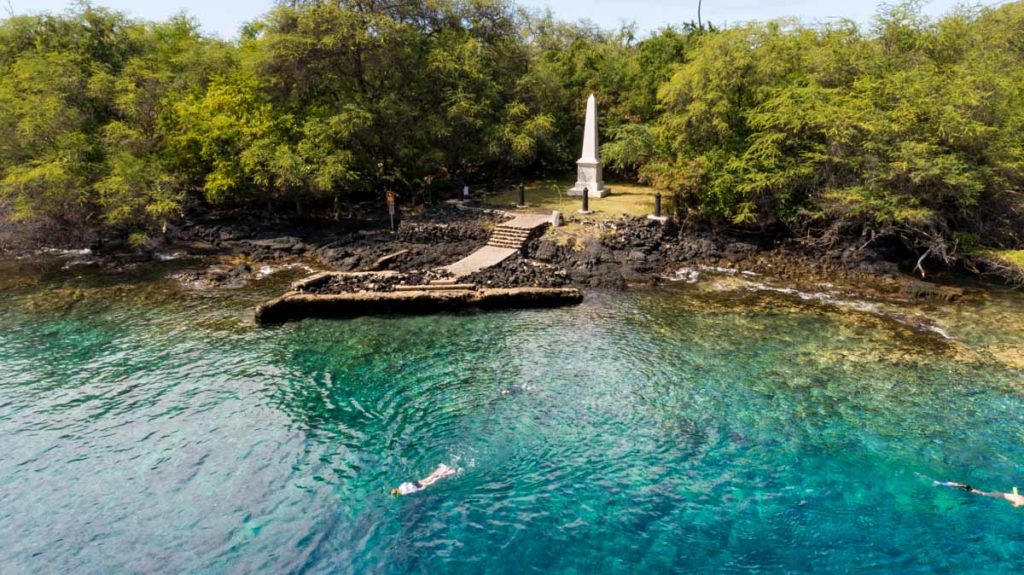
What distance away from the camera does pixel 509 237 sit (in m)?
27.0

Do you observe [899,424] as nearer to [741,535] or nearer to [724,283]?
[741,535]

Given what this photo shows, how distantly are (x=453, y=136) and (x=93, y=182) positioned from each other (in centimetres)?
1723

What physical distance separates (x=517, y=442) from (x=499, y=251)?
13753mm

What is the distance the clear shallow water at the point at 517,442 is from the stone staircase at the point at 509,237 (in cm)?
699

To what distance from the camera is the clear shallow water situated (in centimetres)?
1034

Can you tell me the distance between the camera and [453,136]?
33000mm

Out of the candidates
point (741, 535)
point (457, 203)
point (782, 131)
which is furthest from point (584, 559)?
point (457, 203)

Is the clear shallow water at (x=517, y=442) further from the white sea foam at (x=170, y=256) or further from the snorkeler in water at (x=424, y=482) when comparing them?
the white sea foam at (x=170, y=256)

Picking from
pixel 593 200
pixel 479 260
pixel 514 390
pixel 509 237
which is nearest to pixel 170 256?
pixel 479 260

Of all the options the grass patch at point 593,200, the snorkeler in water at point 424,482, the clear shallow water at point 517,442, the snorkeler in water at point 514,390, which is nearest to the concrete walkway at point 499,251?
the grass patch at point 593,200

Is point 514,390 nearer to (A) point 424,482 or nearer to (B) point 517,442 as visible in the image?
(B) point 517,442

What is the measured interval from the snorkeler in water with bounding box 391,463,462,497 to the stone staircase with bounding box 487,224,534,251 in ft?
48.8

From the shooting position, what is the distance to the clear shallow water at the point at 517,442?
407 inches

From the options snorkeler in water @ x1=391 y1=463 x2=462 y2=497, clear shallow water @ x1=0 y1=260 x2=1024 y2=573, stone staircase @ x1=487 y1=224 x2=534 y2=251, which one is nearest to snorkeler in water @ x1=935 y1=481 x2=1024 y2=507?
clear shallow water @ x1=0 y1=260 x2=1024 y2=573
